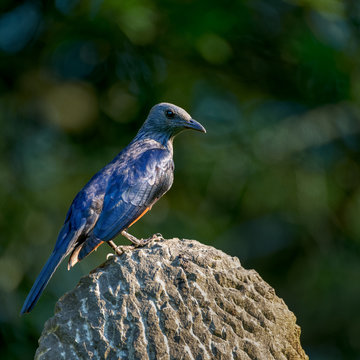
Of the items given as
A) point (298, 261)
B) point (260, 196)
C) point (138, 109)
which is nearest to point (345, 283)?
point (298, 261)

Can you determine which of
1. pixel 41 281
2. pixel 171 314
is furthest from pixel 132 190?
pixel 171 314

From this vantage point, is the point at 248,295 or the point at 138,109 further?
the point at 138,109

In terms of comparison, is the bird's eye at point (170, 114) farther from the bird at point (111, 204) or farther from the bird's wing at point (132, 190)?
the bird's wing at point (132, 190)

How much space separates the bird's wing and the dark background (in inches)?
144

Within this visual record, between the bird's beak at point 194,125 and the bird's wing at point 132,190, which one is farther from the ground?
the bird's beak at point 194,125

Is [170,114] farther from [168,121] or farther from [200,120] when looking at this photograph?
[200,120]

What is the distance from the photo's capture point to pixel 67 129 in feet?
34.4

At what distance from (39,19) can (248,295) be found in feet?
21.1

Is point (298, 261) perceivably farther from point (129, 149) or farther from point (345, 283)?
point (129, 149)

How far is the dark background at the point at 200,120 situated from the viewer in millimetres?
9859

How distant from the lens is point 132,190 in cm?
592

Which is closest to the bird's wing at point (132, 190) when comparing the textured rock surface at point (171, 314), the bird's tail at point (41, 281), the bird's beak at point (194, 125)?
the bird's tail at point (41, 281)

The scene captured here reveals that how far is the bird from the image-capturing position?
18.1 ft

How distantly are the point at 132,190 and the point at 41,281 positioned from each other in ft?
3.22
